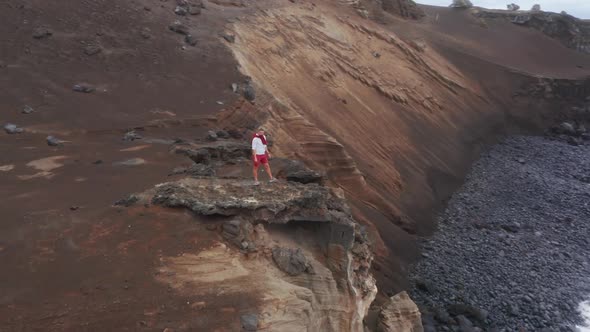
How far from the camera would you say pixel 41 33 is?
14.1 metres

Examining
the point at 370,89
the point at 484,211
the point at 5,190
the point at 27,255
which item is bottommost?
the point at 484,211

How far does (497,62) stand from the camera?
107 ft

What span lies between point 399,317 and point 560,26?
37.8 meters

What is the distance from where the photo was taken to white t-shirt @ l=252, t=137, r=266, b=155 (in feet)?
Answer: 28.0

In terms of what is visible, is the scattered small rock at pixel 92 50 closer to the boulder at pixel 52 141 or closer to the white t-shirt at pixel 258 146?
the boulder at pixel 52 141

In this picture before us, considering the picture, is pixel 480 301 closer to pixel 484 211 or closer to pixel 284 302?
pixel 484 211

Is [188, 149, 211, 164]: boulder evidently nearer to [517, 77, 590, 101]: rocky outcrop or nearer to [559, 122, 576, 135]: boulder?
[559, 122, 576, 135]: boulder

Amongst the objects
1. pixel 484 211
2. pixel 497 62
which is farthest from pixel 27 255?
pixel 497 62

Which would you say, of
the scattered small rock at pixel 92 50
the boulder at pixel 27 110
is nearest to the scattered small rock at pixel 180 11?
the scattered small rock at pixel 92 50

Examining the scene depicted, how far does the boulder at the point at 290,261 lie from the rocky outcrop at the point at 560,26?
3877 cm

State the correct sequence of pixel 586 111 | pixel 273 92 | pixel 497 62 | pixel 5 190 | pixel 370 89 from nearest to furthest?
pixel 5 190, pixel 273 92, pixel 370 89, pixel 586 111, pixel 497 62

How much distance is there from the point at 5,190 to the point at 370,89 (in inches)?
667

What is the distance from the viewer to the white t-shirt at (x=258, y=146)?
8531 mm

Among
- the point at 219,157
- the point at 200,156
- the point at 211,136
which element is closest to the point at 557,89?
the point at 211,136
